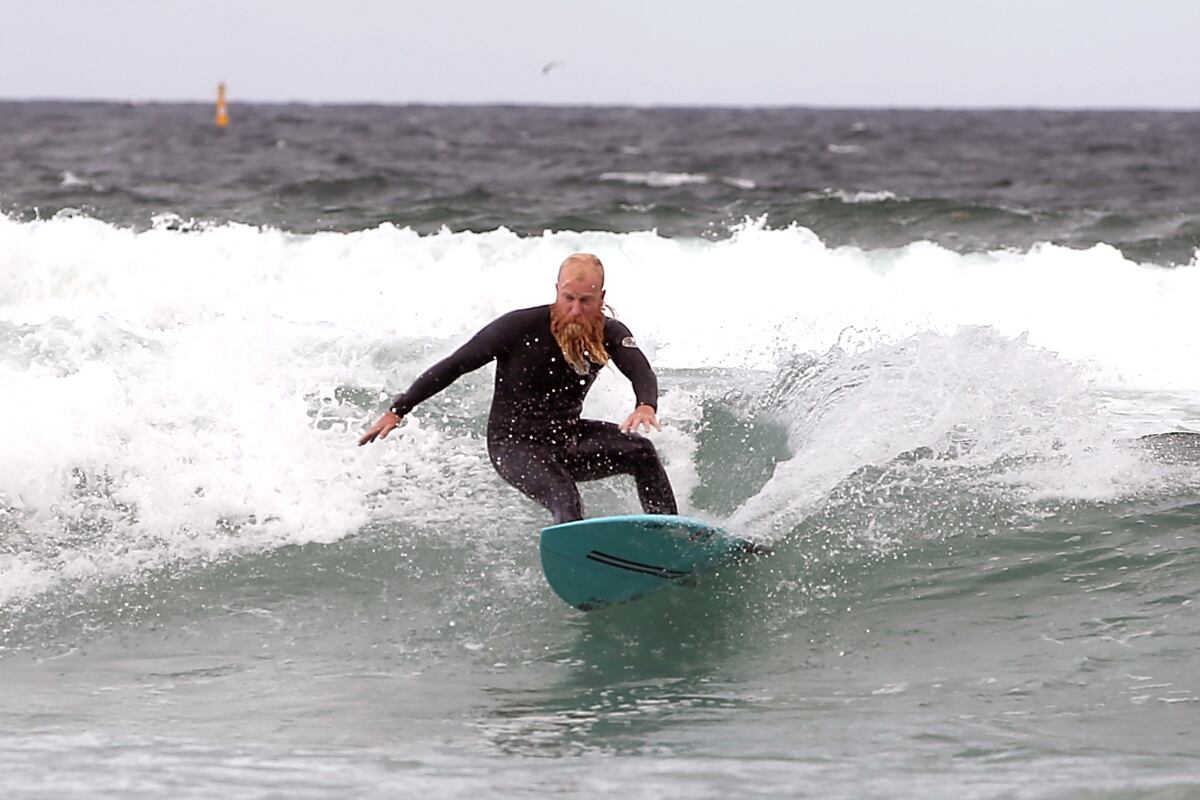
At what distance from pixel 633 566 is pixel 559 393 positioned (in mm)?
859

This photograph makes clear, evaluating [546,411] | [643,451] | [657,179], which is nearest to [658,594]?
[643,451]

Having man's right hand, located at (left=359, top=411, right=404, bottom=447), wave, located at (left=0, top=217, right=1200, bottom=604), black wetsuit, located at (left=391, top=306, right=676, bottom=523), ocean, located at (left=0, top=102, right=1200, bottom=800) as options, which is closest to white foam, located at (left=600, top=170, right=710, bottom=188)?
ocean, located at (left=0, top=102, right=1200, bottom=800)

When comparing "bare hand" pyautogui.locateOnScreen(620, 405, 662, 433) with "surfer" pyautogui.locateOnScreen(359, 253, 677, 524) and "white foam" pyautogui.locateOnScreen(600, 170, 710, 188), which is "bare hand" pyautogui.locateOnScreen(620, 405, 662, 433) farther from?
"white foam" pyautogui.locateOnScreen(600, 170, 710, 188)

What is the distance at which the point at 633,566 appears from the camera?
5957mm

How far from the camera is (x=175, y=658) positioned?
231 inches

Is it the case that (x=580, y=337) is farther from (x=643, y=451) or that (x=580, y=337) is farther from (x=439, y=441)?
(x=439, y=441)

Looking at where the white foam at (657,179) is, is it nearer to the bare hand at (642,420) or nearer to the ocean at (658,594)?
the ocean at (658,594)

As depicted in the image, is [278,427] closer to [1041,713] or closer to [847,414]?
[847,414]

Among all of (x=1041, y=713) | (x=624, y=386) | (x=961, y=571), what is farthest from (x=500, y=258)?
(x=1041, y=713)

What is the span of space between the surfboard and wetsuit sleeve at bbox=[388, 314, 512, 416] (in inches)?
33.8

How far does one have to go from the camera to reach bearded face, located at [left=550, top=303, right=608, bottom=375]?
6.16 m

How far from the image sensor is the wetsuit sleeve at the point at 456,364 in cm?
621

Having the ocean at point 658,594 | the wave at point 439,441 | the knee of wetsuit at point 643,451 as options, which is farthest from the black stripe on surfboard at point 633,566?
the knee of wetsuit at point 643,451

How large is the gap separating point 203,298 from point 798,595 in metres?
9.58
